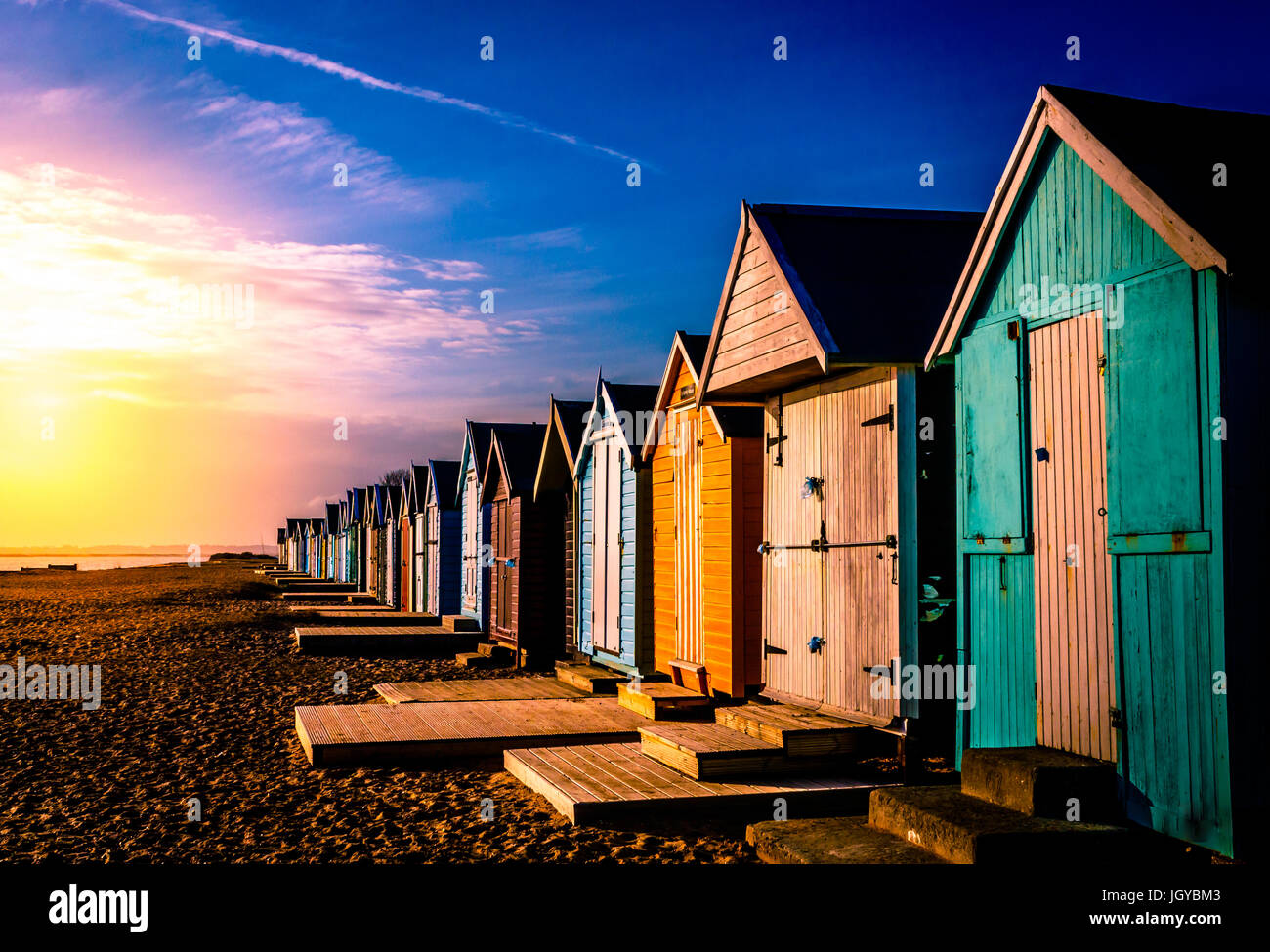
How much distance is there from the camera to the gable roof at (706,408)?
34.6ft

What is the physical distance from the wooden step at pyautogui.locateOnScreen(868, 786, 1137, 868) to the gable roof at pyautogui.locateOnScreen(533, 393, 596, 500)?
10.8 metres

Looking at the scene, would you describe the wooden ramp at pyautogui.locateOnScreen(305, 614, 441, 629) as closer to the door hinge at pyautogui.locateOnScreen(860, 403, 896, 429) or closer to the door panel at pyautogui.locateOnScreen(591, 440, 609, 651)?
the door panel at pyautogui.locateOnScreen(591, 440, 609, 651)

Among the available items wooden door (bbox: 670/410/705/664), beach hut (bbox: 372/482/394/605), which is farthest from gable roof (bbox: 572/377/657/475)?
Result: beach hut (bbox: 372/482/394/605)

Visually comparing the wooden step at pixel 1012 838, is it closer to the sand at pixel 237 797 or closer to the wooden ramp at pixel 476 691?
the sand at pixel 237 797

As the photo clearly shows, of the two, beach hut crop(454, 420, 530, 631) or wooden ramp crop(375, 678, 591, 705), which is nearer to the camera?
wooden ramp crop(375, 678, 591, 705)

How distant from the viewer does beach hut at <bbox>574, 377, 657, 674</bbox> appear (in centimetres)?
1314

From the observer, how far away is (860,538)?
8047 millimetres

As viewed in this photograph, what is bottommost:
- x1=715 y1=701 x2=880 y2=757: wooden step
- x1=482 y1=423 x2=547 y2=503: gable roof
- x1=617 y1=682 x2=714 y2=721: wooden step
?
x1=617 y1=682 x2=714 y2=721: wooden step

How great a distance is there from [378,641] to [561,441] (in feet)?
19.2

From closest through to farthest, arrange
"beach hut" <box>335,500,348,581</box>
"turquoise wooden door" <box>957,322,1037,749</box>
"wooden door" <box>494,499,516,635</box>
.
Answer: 1. "turquoise wooden door" <box>957,322,1037,749</box>
2. "wooden door" <box>494,499,516,635</box>
3. "beach hut" <box>335,500,348,581</box>

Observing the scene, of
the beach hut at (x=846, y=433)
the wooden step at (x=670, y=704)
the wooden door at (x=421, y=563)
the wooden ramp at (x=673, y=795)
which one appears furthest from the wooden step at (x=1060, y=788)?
the wooden door at (x=421, y=563)

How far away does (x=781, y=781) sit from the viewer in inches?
295

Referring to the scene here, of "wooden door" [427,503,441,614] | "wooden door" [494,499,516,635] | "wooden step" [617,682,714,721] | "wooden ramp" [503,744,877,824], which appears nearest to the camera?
"wooden ramp" [503,744,877,824]

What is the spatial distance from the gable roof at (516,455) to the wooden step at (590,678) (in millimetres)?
4182
